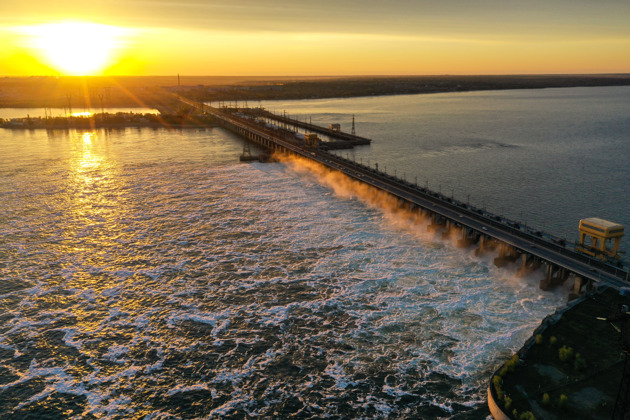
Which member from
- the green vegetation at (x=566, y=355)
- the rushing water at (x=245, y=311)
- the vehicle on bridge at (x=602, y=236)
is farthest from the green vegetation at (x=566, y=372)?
the vehicle on bridge at (x=602, y=236)

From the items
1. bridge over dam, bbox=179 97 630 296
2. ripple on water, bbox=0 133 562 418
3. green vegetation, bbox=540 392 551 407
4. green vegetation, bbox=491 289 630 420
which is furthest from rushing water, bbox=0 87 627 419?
green vegetation, bbox=540 392 551 407

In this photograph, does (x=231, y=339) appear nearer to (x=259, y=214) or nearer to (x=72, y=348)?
(x=72, y=348)

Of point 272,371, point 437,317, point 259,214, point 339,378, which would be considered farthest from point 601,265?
point 259,214

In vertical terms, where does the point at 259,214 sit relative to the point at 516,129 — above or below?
below

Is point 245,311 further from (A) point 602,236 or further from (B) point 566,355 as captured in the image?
(A) point 602,236

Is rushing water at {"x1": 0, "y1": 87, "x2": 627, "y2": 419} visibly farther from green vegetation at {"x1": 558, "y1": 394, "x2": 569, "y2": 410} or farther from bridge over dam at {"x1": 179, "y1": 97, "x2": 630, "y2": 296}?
green vegetation at {"x1": 558, "y1": 394, "x2": 569, "y2": 410}

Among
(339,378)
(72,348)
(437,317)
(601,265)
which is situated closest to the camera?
(339,378)

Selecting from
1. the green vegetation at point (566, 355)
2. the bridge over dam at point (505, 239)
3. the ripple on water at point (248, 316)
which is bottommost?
the ripple on water at point (248, 316)

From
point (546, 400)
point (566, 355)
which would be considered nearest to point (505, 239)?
point (566, 355)

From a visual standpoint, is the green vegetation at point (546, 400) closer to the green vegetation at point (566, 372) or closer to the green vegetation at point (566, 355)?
the green vegetation at point (566, 372)
